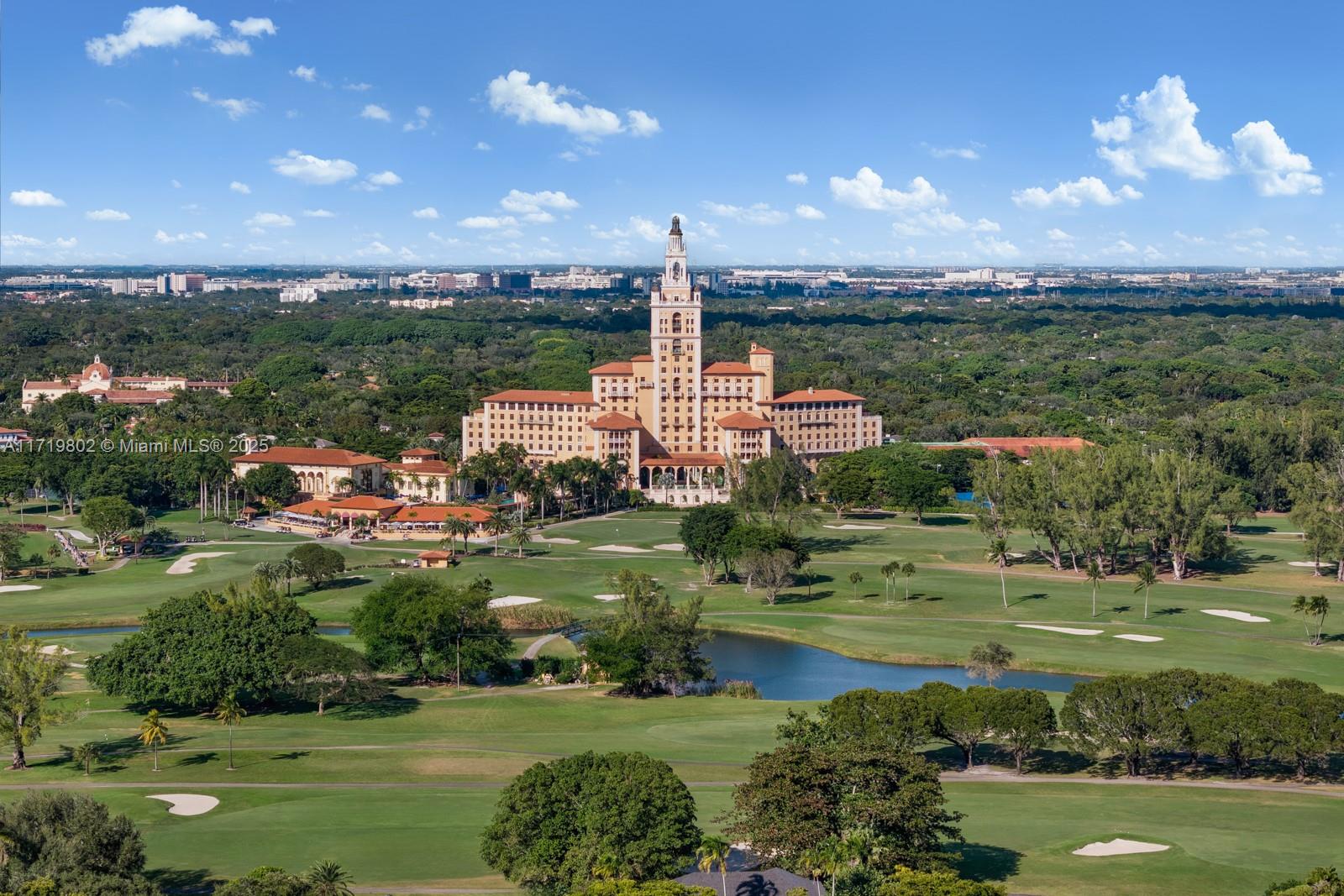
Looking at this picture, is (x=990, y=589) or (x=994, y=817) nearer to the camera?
(x=994, y=817)

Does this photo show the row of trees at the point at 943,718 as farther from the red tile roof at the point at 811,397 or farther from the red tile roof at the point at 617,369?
the red tile roof at the point at 811,397

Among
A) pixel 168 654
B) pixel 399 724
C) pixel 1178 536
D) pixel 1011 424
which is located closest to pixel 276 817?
pixel 399 724

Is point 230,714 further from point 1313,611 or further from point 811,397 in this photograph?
point 811,397

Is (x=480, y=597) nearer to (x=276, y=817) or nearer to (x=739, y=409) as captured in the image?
(x=276, y=817)

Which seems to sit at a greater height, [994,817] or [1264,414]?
[1264,414]

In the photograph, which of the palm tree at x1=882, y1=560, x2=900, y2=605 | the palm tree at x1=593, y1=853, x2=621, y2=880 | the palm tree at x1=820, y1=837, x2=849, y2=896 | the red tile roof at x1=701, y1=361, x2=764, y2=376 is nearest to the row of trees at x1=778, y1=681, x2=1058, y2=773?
the palm tree at x1=820, y1=837, x2=849, y2=896

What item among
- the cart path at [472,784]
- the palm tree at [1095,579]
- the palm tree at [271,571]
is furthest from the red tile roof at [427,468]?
the cart path at [472,784]
